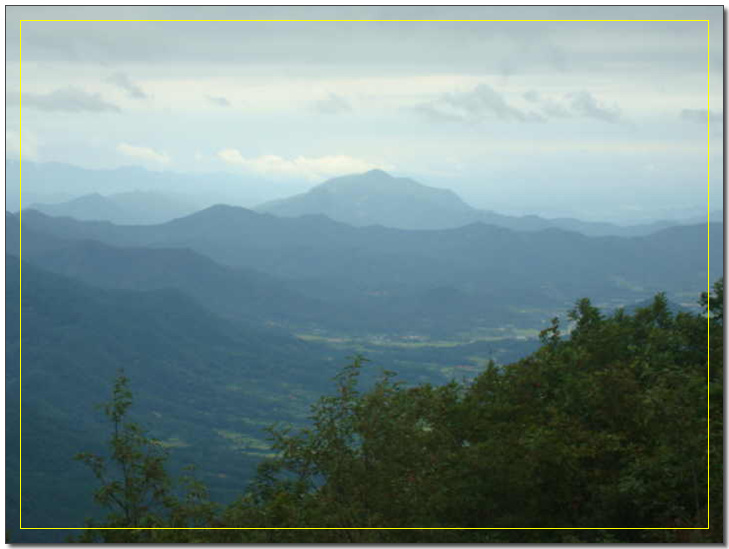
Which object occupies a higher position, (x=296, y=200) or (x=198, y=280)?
(x=296, y=200)

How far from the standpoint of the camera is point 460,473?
5742mm

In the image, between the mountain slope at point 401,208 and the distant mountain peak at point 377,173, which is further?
the mountain slope at point 401,208

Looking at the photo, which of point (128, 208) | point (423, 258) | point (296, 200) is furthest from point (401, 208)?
point (128, 208)

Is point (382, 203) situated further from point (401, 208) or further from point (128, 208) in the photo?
point (128, 208)

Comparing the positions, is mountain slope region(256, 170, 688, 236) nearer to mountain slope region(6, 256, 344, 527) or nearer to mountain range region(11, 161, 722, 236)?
mountain range region(11, 161, 722, 236)

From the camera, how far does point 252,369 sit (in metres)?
8.12

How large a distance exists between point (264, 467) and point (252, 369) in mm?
2244

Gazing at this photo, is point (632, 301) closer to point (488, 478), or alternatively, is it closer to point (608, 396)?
point (608, 396)

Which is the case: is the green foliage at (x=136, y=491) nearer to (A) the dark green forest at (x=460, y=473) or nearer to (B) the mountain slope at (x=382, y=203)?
(A) the dark green forest at (x=460, y=473)

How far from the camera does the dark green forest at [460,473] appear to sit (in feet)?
17.5

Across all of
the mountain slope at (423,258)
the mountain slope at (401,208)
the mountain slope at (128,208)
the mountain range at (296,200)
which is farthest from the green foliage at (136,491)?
the mountain slope at (401,208)

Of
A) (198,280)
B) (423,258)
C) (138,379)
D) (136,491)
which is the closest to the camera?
(136,491)

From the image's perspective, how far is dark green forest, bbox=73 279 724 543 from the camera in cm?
533

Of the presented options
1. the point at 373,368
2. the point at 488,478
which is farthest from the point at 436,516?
the point at 373,368
